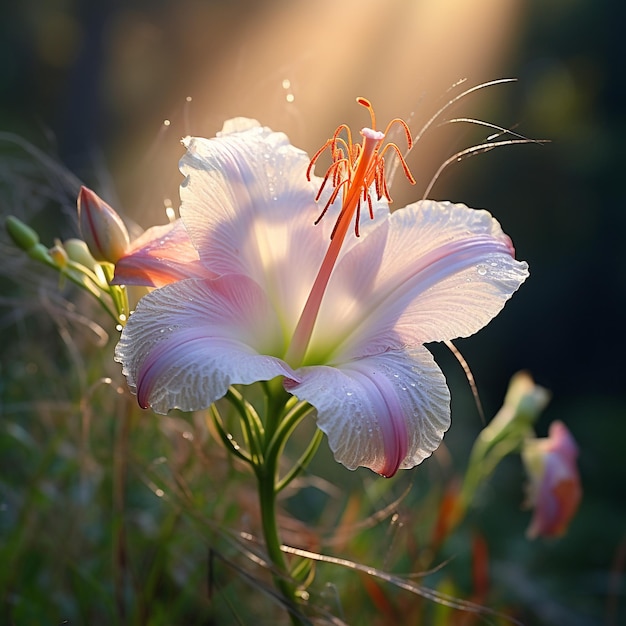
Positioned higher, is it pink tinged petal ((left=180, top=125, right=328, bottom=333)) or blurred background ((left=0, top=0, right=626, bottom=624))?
pink tinged petal ((left=180, top=125, right=328, bottom=333))

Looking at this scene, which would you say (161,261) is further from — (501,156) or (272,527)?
(501,156)

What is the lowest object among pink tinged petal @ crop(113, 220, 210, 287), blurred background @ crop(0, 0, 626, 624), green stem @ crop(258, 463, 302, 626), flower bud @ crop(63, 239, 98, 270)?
blurred background @ crop(0, 0, 626, 624)

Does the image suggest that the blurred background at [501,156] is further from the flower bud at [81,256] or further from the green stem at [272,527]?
the green stem at [272,527]

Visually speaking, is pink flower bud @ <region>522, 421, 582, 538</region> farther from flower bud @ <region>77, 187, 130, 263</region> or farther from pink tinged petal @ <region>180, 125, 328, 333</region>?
flower bud @ <region>77, 187, 130, 263</region>

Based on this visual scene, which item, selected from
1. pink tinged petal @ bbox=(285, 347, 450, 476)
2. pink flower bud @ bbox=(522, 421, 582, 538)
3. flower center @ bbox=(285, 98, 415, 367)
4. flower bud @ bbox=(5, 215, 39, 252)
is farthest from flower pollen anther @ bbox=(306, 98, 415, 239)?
pink flower bud @ bbox=(522, 421, 582, 538)

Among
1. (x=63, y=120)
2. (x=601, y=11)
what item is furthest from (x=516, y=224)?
(x=63, y=120)

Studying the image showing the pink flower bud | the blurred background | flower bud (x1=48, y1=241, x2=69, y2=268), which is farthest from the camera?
the blurred background

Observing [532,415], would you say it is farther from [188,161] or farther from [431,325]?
[188,161]
